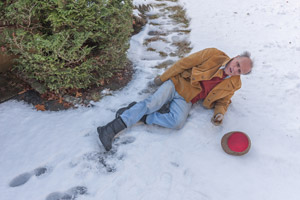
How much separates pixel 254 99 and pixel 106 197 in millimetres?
2680

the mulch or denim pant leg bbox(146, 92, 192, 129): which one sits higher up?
the mulch

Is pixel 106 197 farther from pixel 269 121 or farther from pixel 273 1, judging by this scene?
pixel 273 1

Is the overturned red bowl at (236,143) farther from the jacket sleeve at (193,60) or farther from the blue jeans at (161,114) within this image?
the jacket sleeve at (193,60)

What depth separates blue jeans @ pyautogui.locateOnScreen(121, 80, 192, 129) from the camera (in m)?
2.84

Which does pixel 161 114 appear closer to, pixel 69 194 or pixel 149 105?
pixel 149 105

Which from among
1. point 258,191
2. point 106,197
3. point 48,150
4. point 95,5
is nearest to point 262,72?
point 258,191

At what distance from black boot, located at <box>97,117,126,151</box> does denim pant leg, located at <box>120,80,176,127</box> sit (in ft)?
0.24

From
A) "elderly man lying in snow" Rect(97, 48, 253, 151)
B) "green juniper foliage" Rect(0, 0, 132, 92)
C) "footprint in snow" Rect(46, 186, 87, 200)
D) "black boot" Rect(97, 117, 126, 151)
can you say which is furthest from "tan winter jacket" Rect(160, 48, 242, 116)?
"footprint in snow" Rect(46, 186, 87, 200)

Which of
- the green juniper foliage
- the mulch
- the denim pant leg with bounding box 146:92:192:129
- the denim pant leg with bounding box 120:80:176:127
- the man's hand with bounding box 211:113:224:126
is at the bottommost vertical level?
the man's hand with bounding box 211:113:224:126

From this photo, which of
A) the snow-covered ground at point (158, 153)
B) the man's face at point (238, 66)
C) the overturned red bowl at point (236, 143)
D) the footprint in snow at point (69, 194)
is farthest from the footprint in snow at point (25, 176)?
the man's face at point (238, 66)

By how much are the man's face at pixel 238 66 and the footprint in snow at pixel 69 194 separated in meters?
2.18

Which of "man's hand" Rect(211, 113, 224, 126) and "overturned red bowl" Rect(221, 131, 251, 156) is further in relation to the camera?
"man's hand" Rect(211, 113, 224, 126)

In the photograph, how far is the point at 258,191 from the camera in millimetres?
2312

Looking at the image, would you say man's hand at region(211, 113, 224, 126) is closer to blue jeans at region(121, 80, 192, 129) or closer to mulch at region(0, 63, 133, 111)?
blue jeans at region(121, 80, 192, 129)
